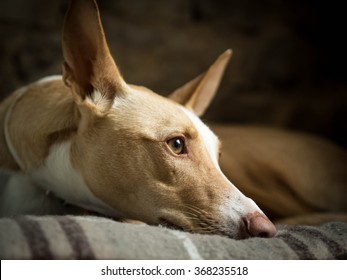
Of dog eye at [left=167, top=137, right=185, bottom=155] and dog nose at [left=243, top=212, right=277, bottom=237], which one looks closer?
dog nose at [left=243, top=212, right=277, bottom=237]

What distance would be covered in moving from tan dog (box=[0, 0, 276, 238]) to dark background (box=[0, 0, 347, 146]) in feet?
6.18

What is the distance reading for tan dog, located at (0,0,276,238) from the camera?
1.86 meters

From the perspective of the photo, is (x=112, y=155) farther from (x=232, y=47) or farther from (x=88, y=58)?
(x=232, y=47)

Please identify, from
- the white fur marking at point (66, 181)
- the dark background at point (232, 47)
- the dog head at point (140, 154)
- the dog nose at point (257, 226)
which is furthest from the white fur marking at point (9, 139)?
the dark background at point (232, 47)

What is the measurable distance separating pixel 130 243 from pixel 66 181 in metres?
0.59

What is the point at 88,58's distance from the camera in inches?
79.8

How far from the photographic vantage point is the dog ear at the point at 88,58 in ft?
6.32

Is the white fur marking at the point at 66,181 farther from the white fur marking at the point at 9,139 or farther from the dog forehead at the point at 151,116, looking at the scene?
the dog forehead at the point at 151,116

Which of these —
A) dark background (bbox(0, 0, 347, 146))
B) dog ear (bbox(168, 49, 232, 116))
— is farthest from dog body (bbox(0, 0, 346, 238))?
dark background (bbox(0, 0, 347, 146))

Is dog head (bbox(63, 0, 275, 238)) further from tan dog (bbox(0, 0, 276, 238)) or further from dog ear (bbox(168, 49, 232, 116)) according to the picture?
dog ear (bbox(168, 49, 232, 116))

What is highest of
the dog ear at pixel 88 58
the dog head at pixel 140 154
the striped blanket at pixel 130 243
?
the dog ear at pixel 88 58

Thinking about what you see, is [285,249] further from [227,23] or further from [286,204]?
[227,23]

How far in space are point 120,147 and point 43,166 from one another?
15.4 inches

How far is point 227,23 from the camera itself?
Answer: 4340 mm
